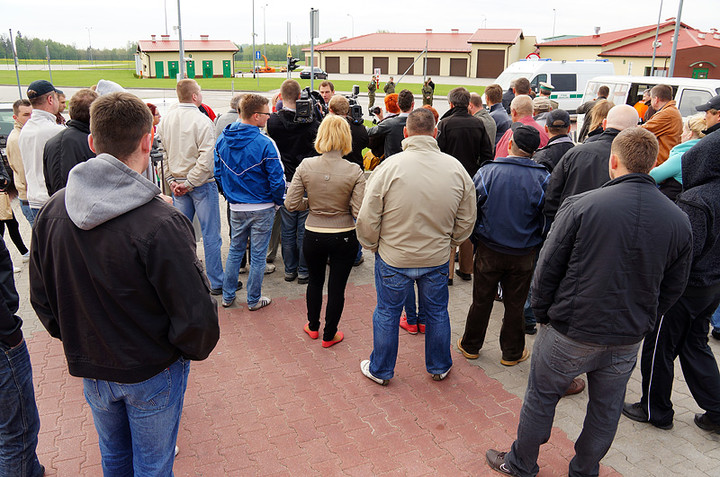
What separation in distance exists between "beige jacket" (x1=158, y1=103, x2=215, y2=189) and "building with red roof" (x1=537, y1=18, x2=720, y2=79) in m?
28.3

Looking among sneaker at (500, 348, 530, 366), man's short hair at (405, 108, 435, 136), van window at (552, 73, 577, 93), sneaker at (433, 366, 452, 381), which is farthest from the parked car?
sneaker at (433, 366, 452, 381)

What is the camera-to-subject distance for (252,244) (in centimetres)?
552

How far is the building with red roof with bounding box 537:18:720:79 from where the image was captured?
31.8 m

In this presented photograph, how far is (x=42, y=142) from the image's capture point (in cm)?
519

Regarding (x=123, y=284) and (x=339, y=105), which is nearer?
(x=123, y=284)

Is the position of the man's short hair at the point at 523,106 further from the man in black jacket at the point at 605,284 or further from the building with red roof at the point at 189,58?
the building with red roof at the point at 189,58

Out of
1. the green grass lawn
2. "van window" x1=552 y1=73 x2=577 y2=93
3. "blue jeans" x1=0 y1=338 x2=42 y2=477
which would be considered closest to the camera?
"blue jeans" x1=0 y1=338 x2=42 y2=477

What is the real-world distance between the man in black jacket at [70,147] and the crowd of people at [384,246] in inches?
0.7

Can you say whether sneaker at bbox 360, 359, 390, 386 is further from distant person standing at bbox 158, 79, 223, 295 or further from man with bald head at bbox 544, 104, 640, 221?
distant person standing at bbox 158, 79, 223, 295

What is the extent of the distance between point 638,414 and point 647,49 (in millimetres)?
42168

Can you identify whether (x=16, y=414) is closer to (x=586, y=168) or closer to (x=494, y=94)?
(x=586, y=168)

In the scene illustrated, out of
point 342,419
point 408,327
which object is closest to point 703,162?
point 408,327

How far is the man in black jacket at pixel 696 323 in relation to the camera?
356 centimetres

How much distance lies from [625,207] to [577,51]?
156 ft
